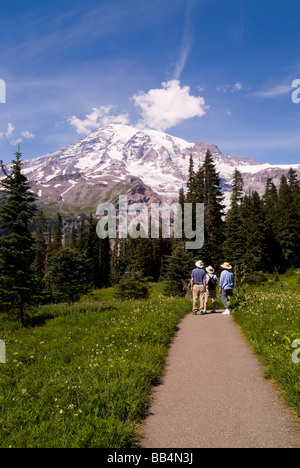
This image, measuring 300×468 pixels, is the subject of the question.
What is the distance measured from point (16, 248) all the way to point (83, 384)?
1344 cm

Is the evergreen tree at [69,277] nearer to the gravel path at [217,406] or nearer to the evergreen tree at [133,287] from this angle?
the evergreen tree at [133,287]

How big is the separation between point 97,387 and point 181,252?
25.9 m

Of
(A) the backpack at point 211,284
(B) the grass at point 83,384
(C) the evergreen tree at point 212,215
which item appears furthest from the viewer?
(C) the evergreen tree at point 212,215

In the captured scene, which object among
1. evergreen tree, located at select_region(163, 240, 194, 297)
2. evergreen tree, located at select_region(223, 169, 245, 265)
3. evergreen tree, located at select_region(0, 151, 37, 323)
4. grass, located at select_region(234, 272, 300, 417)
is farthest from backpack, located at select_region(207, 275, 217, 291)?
evergreen tree, located at select_region(223, 169, 245, 265)

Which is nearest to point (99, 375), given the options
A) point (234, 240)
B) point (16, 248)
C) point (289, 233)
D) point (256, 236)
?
point (16, 248)

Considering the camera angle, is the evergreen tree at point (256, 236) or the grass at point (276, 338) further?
the evergreen tree at point (256, 236)

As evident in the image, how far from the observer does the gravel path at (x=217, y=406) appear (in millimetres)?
4812

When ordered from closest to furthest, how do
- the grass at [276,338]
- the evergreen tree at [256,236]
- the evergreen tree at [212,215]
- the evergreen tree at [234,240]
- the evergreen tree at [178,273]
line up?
the grass at [276,338] → the evergreen tree at [178,273] → the evergreen tree at [234,240] → the evergreen tree at [212,215] → the evergreen tree at [256,236]

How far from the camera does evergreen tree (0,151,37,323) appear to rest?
57.7 feet

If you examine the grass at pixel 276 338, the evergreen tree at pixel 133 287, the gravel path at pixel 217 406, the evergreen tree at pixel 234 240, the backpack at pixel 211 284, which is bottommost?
the evergreen tree at pixel 133 287

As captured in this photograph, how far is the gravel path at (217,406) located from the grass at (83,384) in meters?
0.37

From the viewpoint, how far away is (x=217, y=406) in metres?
5.93

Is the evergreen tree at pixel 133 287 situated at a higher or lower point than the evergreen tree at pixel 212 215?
lower

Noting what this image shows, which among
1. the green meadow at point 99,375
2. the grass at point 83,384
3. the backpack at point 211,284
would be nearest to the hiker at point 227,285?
the backpack at point 211,284
